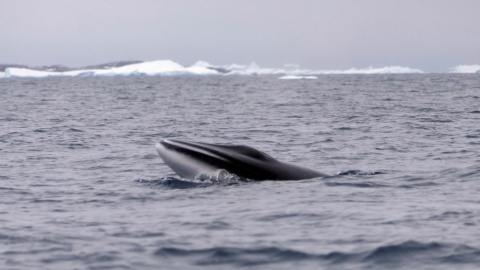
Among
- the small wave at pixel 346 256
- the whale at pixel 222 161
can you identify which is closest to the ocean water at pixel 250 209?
the small wave at pixel 346 256

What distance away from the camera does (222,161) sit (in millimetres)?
12258

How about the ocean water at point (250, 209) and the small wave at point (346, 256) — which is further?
the ocean water at point (250, 209)

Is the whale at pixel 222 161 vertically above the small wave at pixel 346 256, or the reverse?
the whale at pixel 222 161

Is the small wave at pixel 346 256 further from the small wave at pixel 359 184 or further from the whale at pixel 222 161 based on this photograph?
the small wave at pixel 359 184

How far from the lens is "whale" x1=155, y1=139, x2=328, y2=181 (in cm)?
1230

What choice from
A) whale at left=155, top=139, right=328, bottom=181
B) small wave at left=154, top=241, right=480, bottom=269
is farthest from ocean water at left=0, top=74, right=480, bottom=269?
whale at left=155, top=139, right=328, bottom=181

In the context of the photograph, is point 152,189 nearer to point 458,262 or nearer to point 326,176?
point 326,176

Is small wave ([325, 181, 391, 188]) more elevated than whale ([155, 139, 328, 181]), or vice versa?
whale ([155, 139, 328, 181])

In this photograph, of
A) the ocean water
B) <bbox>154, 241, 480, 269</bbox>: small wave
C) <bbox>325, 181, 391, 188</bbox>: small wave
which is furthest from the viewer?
<bbox>325, 181, 391, 188</bbox>: small wave

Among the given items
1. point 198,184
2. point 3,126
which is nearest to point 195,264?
point 198,184

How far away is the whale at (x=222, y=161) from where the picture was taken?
1230 centimetres

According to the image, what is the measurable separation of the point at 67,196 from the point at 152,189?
1.58 m

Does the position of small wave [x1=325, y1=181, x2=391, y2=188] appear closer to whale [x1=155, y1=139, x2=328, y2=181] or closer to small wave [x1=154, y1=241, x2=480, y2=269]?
whale [x1=155, y1=139, x2=328, y2=181]

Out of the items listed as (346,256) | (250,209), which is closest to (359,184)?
(250,209)
